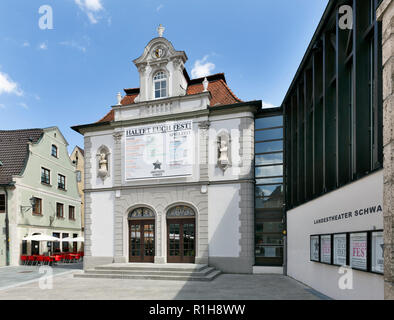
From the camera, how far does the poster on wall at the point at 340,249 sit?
26.3 ft

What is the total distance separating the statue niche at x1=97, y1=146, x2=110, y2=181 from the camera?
59.6 feet

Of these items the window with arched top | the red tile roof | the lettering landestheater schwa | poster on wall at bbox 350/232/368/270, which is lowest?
the window with arched top

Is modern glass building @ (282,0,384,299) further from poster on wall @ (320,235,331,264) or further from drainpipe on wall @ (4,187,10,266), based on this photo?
drainpipe on wall @ (4,187,10,266)

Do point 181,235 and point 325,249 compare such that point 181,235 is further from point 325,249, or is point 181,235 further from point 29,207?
point 29,207

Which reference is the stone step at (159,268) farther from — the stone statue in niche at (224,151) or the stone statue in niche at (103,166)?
the stone statue in niche at (103,166)

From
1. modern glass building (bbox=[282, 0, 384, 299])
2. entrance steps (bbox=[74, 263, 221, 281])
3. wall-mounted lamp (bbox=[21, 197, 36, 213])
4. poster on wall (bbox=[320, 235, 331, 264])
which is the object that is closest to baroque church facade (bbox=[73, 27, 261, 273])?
entrance steps (bbox=[74, 263, 221, 281])

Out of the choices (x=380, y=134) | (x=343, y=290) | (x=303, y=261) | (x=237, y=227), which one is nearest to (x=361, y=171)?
(x=380, y=134)

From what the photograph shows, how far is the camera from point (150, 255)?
55.8ft

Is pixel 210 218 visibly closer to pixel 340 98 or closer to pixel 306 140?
pixel 306 140

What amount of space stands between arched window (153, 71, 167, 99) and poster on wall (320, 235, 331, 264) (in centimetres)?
1229

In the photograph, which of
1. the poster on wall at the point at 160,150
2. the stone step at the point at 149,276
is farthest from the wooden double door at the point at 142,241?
the poster on wall at the point at 160,150

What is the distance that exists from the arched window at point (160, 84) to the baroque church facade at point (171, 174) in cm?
6

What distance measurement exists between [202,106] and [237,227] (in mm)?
6931

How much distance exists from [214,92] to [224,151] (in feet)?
14.4
